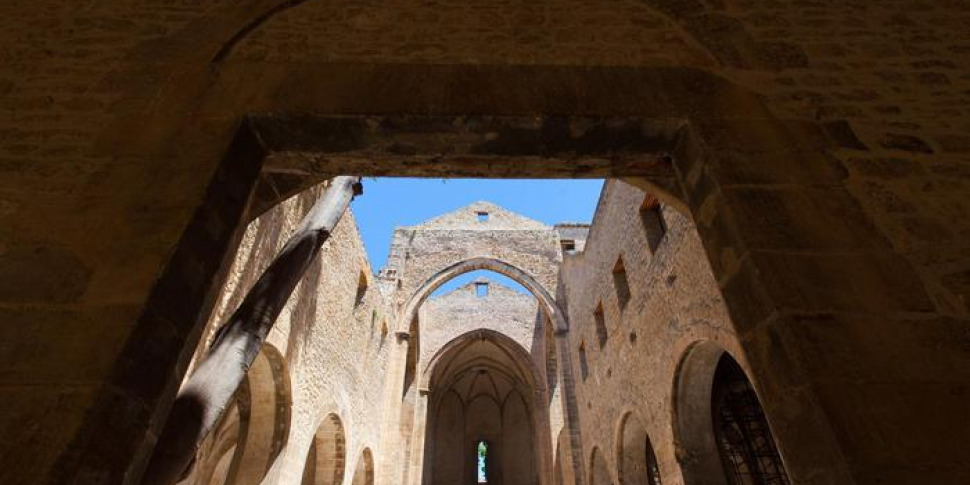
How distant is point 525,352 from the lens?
17.9m

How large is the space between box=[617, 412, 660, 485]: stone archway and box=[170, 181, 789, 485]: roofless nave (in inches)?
0.9

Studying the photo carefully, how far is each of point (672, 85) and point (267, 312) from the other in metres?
3.81

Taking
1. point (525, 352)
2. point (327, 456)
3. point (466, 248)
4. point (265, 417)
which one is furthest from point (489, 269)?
point (265, 417)

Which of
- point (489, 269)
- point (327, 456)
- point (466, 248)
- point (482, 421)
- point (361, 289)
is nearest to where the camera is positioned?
point (327, 456)

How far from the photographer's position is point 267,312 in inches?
167

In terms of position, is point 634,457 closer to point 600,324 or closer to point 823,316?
point 600,324

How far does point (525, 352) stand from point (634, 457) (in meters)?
10.3

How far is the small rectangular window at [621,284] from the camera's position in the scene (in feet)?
25.5

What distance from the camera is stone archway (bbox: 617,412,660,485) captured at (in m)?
7.60

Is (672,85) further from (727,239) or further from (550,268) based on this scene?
(550,268)

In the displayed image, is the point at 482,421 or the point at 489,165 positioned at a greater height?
the point at 482,421

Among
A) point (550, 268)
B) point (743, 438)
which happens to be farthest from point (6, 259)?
point (550, 268)

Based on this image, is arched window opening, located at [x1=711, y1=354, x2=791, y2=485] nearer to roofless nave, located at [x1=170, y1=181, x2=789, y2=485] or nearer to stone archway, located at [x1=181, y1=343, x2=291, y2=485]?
roofless nave, located at [x1=170, y1=181, x2=789, y2=485]

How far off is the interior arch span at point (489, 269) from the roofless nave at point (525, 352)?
2.1 inches
